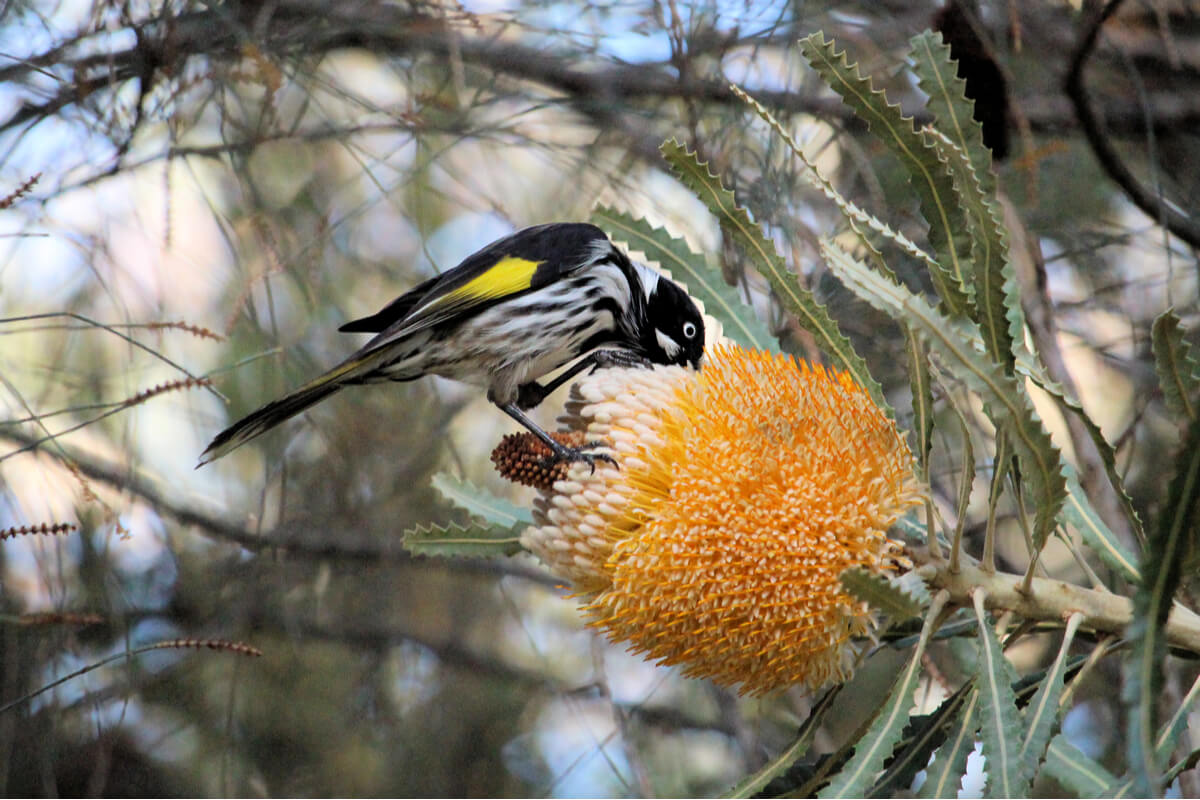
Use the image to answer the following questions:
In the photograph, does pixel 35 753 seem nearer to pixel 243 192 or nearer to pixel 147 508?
pixel 147 508

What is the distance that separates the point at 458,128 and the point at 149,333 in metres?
0.89

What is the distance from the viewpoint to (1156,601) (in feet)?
2.93

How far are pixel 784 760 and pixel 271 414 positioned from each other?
1374 millimetres

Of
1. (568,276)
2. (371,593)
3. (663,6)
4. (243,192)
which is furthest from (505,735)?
(663,6)

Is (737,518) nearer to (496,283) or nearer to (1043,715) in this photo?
(1043,715)

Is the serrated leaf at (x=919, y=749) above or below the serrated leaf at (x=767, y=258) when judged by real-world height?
below

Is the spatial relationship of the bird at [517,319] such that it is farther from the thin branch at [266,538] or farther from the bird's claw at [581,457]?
the bird's claw at [581,457]

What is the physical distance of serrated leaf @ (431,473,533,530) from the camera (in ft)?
5.80

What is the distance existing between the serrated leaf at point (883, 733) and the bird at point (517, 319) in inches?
46.1

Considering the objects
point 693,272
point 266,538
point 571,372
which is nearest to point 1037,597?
point 693,272

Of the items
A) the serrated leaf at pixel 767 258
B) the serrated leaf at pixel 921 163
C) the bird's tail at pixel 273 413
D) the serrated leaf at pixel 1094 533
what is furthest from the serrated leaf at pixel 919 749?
the bird's tail at pixel 273 413

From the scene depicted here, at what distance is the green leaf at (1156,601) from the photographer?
0.84 meters

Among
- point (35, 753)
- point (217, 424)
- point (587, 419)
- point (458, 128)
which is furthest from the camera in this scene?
point (217, 424)

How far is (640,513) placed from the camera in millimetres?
1395
